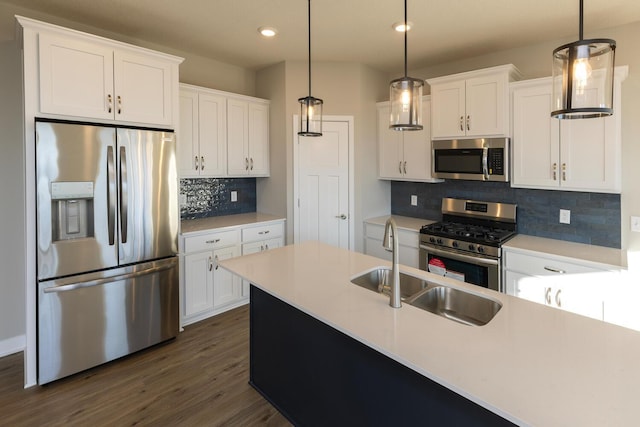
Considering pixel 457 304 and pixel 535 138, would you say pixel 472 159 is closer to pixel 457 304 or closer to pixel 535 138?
pixel 535 138

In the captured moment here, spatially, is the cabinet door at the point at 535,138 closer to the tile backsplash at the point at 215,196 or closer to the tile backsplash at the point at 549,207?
the tile backsplash at the point at 549,207

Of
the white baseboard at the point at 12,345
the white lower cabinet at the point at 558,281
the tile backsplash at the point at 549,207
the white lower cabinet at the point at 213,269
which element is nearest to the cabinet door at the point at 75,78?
the white lower cabinet at the point at 213,269

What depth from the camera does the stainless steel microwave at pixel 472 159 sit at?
3322 mm

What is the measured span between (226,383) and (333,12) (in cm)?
293

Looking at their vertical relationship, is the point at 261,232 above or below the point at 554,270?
above

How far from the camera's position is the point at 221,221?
3932mm

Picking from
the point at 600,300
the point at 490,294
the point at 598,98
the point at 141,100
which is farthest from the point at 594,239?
the point at 141,100

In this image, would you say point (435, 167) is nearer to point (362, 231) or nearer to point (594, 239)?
point (362, 231)

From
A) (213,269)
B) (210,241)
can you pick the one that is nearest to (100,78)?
(210,241)

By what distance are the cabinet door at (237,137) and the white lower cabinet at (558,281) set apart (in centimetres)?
284

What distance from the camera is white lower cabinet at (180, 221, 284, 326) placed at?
3.42m

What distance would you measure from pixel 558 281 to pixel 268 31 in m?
3.21

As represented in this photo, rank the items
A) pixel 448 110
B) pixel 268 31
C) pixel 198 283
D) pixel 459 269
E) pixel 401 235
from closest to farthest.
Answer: pixel 268 31 < pixel 459 269 < pixel 198 283 < pixel 448 110 < pixel 401 235

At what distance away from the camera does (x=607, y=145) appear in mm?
2781
